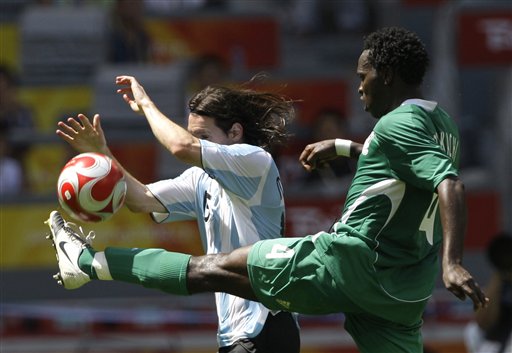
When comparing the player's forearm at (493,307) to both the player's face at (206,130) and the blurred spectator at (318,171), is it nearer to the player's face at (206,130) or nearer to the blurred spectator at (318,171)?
the blurred spectator at (318,171)

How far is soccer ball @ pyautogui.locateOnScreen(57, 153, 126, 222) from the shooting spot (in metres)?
6.41

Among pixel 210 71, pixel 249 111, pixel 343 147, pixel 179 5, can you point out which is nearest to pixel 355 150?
pixel 343 147

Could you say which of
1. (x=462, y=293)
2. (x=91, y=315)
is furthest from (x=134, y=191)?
(x=91, y=315)

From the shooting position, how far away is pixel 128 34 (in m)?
12.9

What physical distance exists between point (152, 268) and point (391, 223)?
1.18 m

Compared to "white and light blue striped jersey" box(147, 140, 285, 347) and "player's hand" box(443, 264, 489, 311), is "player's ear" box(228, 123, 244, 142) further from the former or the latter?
"player's hand" box(443, 264, 489, 311)

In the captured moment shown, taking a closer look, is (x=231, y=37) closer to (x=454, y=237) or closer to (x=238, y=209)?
(x=238, y=209)

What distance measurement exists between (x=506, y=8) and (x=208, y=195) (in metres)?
7.23

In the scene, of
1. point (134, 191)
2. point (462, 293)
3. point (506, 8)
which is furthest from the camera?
point (506, 8)

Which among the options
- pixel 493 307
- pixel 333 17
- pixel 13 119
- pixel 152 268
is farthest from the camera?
pixel 333 17

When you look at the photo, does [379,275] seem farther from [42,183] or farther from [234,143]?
[42,183]

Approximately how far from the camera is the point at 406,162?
5812 millimetres

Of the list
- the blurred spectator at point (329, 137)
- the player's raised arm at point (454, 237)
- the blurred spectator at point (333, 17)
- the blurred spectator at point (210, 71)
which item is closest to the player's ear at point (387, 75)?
the player's raised arm at point (454, 237)

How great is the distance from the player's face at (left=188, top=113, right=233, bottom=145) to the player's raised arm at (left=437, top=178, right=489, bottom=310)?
1462 millimetres
